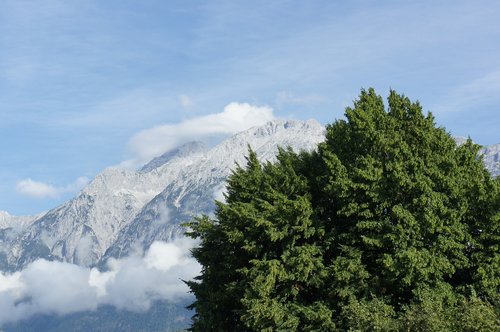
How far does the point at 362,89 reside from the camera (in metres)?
49.8

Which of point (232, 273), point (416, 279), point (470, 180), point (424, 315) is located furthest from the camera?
point (232, 273)

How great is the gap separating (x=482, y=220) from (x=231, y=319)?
19.8 m

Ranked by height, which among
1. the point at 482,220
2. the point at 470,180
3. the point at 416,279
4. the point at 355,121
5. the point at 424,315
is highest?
the point at 355,121

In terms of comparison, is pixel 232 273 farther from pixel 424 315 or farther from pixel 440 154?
pixel 424 315

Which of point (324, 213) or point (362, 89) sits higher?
point (362, 89)

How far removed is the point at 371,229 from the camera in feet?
141

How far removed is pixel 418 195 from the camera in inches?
1681

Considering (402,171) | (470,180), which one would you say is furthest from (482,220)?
(402,171)

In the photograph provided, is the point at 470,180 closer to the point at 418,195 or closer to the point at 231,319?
the point at 418,195

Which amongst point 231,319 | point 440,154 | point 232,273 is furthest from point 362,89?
point 231,319

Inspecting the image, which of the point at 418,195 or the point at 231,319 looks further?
the point at 231,319

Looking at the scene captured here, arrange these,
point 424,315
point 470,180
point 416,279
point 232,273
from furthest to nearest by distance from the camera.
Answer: point 232,273 → point 470,180 → point 416,279 → point 424,315

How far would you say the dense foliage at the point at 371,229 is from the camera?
41.2 metres

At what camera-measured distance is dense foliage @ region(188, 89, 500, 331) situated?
4119 centimetres
